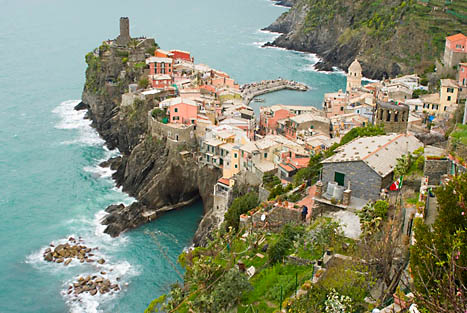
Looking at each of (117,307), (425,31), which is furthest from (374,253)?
(425,31)

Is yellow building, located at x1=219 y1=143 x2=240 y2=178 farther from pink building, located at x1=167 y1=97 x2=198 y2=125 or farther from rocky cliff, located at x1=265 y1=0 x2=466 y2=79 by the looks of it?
rocky cliff, located at x1=265 y1=0 x2=466 y2=79

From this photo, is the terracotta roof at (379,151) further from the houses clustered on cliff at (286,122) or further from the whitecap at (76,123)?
the whitecap at (76,123)

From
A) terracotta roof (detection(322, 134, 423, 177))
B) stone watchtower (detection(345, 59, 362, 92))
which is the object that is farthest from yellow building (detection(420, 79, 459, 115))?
terracotta roof (detection(322, 134, 423, 177))

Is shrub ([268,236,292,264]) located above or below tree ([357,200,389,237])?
below

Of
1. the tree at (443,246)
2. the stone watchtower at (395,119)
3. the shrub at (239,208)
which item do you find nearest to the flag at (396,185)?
the tree at (443,246)

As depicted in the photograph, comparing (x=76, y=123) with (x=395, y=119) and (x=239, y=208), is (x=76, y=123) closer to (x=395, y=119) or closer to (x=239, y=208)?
(x=239, y=208)

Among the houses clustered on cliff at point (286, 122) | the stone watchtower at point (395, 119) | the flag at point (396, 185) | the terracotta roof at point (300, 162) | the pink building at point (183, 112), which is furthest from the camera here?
the pink building at point (183, 112)

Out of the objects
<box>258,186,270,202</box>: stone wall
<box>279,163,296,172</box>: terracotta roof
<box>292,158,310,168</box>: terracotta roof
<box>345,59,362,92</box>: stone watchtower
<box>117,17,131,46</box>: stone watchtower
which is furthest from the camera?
<box>117,17,131,46</box>: stone watchtower
